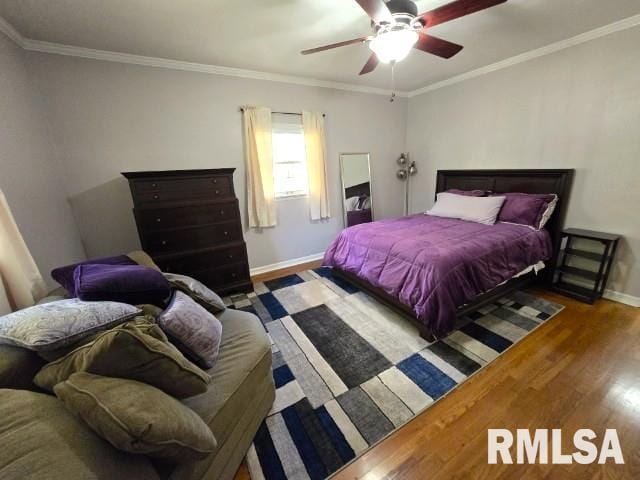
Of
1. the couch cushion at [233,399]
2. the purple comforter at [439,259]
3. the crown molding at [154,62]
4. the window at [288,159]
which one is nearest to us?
the couch cushion at [233,399]

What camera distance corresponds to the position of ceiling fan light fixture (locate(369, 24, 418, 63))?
1.52m

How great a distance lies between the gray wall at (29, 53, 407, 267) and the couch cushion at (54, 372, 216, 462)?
2.46 meters

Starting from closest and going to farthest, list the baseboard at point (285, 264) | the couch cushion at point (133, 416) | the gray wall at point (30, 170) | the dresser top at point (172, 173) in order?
the couch cushion at point (133, 416)
the gray wall at point (30, 170)
the dresser top at point (172, 173)
the baseboard at point (285, 264)

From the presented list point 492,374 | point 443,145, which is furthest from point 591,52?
point 492,374

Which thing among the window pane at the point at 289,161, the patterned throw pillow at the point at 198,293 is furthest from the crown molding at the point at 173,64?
the patterned throw pillow at the point at 198,293

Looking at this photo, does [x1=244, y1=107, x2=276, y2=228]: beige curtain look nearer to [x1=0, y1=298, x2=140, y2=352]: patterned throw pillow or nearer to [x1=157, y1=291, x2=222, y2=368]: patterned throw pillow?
[x1=157, y1=291, x2=222, y2=368]: patterned throw pillow

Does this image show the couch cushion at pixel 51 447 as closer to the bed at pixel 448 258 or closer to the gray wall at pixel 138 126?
the bed at pixel 448 258

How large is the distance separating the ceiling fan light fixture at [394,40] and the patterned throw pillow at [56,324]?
2.04m

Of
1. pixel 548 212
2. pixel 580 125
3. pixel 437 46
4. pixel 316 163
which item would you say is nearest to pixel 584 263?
pixel 548 212

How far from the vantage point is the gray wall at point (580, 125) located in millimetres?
2191

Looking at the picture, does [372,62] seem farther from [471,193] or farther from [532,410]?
[532,410]

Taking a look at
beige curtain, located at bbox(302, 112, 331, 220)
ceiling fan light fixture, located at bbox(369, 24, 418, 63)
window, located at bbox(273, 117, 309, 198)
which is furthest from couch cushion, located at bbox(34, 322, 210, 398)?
beige curtain, located at bbox(302, 112, 331, 220)

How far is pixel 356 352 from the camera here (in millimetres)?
1900

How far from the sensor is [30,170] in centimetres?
188
